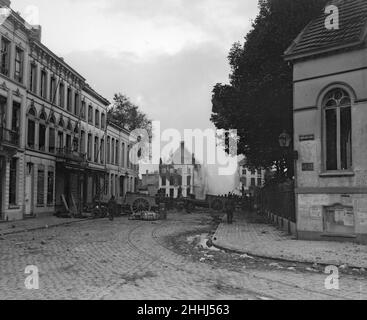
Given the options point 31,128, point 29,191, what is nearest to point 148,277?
point 29,191

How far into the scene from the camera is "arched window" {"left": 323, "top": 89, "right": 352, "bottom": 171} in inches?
547

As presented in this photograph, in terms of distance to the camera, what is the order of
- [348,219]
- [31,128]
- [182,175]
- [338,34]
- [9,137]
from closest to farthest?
[348,219] → [338,34] → [9,137] → [31,128] → [182,175]

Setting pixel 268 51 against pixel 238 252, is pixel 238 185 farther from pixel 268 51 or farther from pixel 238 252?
pixel 238 252

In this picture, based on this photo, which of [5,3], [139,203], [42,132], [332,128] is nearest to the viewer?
[332,128]

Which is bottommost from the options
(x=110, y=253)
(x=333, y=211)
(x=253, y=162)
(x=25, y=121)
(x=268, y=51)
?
(x=110, y=253)

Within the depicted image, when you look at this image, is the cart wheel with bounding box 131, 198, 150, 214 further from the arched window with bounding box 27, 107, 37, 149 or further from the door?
the arched window with bounding box 27, 107, 37, 149

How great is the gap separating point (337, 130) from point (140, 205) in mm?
19792

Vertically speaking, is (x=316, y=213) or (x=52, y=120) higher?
(x=52, y=120)

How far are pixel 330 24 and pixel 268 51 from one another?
7215 mm

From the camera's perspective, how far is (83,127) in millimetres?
37844

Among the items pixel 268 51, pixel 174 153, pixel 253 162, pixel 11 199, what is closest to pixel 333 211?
pixel 268 51

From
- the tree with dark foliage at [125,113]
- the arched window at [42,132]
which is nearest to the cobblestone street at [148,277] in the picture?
the arched window at [42,132]

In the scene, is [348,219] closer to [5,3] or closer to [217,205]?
[5,3]

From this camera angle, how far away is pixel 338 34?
14367mm
